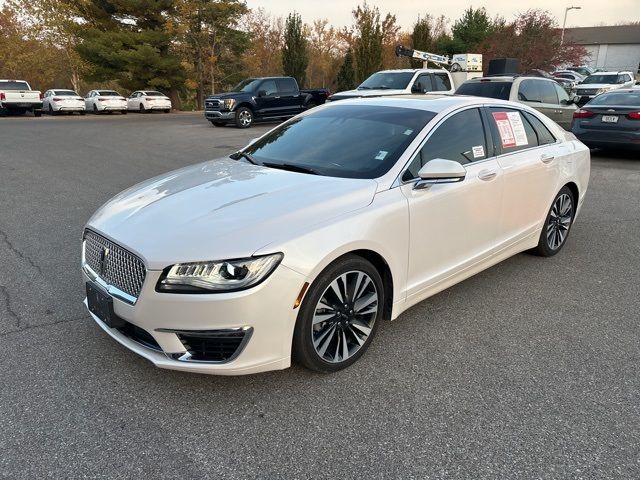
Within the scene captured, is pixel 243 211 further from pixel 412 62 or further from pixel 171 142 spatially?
pixel 412 62

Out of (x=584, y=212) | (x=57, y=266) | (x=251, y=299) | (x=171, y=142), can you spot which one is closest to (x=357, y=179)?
(x=251, y=299)

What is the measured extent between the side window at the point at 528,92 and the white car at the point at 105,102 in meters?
26.2

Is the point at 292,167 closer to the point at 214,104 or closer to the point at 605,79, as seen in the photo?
the point at 214,104

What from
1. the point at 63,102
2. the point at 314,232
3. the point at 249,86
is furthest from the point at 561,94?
the point at 63,102

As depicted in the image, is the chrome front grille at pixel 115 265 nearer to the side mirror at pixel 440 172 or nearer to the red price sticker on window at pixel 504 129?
the side mirror at pixel 440 172

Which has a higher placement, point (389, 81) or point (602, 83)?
point (389, 81)

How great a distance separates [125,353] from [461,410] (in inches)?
83.2

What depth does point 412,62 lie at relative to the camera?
3161cm

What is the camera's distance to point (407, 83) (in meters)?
13.8

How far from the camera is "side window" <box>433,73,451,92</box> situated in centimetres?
1438

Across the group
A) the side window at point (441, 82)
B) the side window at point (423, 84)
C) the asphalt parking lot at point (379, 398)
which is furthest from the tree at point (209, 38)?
the asphalt parking lot at point (379, 398)

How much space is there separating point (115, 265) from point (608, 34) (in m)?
93.6

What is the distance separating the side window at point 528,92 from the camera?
436 inches

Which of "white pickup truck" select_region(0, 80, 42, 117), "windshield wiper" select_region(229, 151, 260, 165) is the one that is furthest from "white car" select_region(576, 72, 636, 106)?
"white pickup truck" select_region(0, 80, 42, 117)
